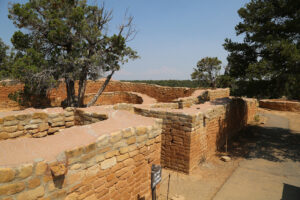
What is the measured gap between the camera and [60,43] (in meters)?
10.6

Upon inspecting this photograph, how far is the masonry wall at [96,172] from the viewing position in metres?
2.24

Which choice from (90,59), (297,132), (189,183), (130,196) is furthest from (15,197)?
(297,132)

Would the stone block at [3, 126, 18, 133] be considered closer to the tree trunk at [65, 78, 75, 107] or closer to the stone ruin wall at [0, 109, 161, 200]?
the stone ruin wall at [0, 109, 161, 200]

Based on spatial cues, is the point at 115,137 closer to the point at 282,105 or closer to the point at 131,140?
the point at 131,140

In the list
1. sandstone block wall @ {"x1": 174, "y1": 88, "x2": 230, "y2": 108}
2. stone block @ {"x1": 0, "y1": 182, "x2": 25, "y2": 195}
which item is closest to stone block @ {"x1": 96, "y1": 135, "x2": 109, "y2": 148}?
stone block @ {"x1": 0, "y1": 182, "x2": 25, "y2": 195}

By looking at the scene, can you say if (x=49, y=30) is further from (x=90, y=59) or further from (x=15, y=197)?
(x=15, y=197)

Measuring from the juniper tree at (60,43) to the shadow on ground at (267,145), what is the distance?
8.24 m

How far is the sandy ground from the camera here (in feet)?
17.2

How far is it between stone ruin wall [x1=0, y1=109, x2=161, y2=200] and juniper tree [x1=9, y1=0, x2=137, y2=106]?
25.6 ft

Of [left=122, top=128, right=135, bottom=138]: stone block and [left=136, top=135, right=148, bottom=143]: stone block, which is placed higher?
[left=122, top=128, right=135, bottom=138]: stone block

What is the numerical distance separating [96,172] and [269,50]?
768 cm

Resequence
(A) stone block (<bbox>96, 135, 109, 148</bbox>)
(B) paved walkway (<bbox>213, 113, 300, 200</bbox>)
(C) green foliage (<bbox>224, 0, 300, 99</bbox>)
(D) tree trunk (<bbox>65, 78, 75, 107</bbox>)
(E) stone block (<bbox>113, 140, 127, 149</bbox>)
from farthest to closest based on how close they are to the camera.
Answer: (D) tree trunk (<bbox>65, 78, 75, 107</bbox>) → (C) green foliage (<bbox>224, 0, 300, 99</bbox>) → (B) paved walkway (<bbox>213, 113, 300, 200</bbox>) → (E) stone block (<bbox>113, 140, 127, 149</bbox>) → (A) stone block (<bbox>96, 135, 109, 148</bbox>)

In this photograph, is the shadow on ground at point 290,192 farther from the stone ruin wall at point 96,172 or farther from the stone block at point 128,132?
the stone block at point 128,132

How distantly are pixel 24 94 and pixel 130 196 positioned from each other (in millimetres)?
9688
